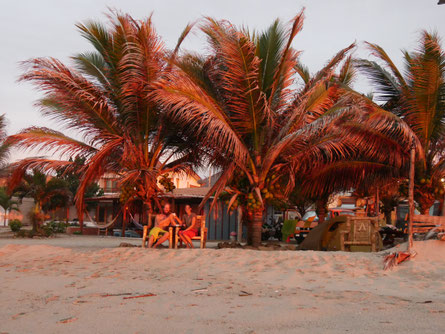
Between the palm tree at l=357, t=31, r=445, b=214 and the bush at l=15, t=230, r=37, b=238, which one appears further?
the bush at l=15, t=230, r=37, b=238

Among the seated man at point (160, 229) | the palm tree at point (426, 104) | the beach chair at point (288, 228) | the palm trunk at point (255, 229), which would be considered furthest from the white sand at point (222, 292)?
the beach chair at point (288, 228)

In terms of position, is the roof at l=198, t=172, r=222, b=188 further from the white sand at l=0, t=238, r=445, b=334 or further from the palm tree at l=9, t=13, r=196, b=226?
the white sand at l=0, t=238, r=445, b=334

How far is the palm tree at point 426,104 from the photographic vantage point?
1017cm

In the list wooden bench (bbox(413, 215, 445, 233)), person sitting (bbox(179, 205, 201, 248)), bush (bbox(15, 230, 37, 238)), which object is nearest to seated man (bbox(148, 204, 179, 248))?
person sitting (bbox(179, 205, 201, 248))

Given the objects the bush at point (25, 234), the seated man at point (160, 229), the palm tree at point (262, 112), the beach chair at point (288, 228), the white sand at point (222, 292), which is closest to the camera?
the white sand at point (222, 292)

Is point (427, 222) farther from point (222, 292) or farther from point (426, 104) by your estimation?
point (222, 292)

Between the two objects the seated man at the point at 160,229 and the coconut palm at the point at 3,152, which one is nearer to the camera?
the seated man at the point at 160,229

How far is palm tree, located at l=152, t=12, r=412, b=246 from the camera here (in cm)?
914

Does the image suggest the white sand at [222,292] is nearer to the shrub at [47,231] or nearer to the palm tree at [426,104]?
the palm tree at [426,104]

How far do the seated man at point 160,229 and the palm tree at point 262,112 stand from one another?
1.08 metres

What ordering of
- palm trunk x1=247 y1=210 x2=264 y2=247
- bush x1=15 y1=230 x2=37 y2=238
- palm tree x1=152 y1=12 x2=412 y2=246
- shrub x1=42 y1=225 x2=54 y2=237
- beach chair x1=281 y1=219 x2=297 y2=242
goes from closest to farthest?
palm tree x1=152 y1=12 x2=412 y2=246
palm trunk x1=247 y1=210 x2=264 y2=247
beach chair x1=281 y1=219 x2=297 y2=242
bush x1=15 y1=230 x2=37 y2=238
shrub x1=42 y1=225 x2=54 y2=237

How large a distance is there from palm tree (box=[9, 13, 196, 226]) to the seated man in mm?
995

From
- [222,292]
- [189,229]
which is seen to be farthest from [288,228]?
[222,292]

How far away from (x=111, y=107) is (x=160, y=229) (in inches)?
129
